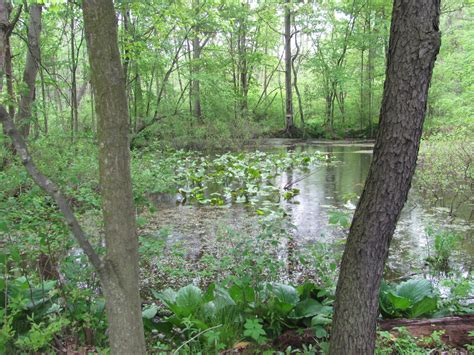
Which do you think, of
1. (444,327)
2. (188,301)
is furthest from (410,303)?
(188,301)

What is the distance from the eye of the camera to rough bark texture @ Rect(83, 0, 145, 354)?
131cm

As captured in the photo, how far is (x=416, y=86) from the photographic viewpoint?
5.53 ft

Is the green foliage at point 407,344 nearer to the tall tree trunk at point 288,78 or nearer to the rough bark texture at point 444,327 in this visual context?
the rough bark texture at point 444,327

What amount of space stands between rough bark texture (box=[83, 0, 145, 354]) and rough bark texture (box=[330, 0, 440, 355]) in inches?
40.1

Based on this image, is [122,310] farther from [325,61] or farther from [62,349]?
[325,61]

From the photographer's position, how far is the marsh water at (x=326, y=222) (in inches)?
182

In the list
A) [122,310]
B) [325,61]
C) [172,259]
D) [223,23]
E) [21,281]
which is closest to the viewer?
[122,310]

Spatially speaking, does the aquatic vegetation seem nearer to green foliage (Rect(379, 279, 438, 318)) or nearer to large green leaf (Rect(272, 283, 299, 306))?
large green leaf (Rect(272, 283, 299, 306))

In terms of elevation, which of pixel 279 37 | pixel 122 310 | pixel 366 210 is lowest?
pixel 122 310

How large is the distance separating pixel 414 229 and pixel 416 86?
4399 mm

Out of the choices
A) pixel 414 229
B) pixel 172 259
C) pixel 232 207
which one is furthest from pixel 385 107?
pixel 232 207

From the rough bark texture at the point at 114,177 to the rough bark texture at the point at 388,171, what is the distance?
3.34ft

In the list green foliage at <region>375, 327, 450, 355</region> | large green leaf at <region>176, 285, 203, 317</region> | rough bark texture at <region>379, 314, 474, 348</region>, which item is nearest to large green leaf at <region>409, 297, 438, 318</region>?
rough bark texture at <region>379, 314, 474, 348</region>

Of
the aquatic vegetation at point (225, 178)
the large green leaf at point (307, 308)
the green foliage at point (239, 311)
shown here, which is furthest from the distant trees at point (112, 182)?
the aquatic vegetation at point (225, 178)
